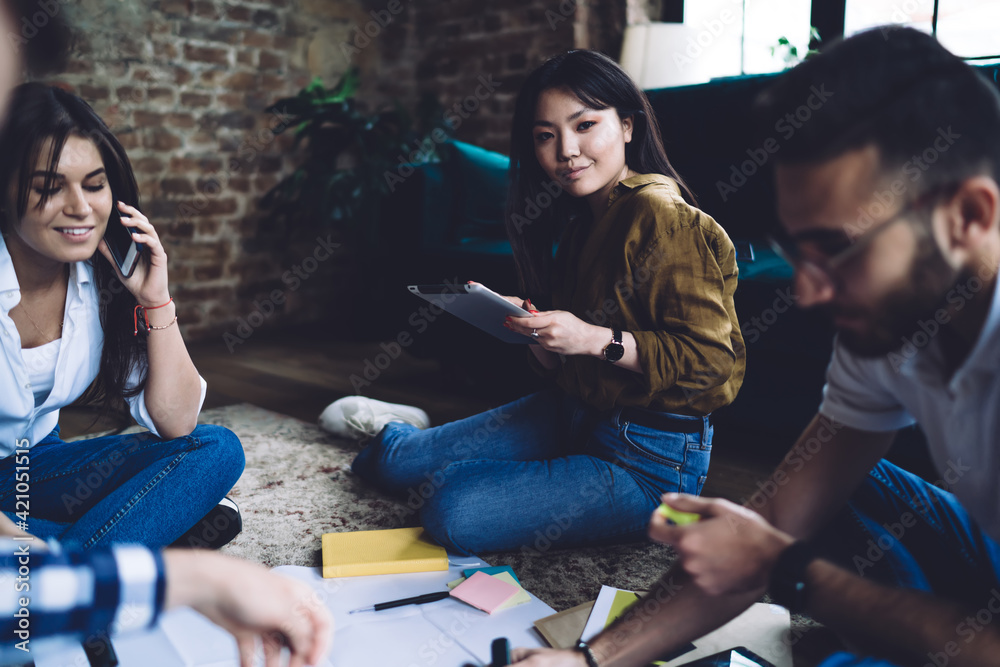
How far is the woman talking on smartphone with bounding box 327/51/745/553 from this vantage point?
4.08 ft

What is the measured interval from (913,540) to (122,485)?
3.82ft

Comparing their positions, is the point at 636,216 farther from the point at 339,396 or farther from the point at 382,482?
the point at 339,396

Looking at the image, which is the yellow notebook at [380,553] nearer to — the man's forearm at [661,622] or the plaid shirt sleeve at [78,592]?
the man's forearm at [661,622]

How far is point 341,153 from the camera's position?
3.46 metres

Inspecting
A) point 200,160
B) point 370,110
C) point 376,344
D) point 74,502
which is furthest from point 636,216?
point 370,110

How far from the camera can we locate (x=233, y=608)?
1.90 feet

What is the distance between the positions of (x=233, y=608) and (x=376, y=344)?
2.81 m

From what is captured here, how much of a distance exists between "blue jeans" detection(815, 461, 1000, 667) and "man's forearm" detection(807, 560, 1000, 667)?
0.61ft

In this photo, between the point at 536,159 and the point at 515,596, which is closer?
the point at 515,596

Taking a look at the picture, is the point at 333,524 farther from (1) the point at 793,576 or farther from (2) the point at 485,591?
(1) the point at 793,576

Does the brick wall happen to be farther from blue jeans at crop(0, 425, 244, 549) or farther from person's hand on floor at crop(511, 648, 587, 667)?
person's hand on floor at crop(511, 648, 587, 667)

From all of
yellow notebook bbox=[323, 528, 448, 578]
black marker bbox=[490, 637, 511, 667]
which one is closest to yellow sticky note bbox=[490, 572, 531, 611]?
yellow notebook bbox=[323, 528, 448, 578]

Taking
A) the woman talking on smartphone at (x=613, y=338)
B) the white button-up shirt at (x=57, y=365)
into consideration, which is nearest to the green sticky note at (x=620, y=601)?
the woman talking on smartphone at (x=613, y=338)

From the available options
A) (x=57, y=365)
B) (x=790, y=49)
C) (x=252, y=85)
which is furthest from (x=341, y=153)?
(x=57, y=365)
